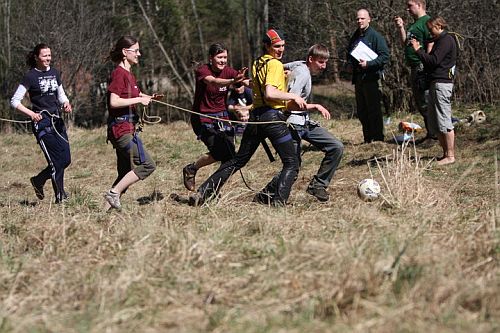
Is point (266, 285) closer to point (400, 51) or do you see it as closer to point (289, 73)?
point (289, 73)

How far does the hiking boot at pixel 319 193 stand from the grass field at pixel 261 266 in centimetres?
15

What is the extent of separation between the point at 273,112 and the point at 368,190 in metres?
1.11

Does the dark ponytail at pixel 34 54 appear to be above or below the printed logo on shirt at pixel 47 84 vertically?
above

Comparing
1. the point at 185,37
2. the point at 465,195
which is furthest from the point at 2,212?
the point at 185,37

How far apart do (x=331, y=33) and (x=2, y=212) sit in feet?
32.8

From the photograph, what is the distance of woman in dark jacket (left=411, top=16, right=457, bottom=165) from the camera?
8.56 metres

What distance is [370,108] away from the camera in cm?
1044

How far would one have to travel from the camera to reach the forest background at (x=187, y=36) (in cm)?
1395

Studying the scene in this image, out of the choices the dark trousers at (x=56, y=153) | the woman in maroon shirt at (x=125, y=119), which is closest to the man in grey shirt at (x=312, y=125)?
the woman in maroon shirt at (x=125, y=119)

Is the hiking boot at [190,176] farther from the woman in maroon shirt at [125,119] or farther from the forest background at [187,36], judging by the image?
the forest background at [187,36]

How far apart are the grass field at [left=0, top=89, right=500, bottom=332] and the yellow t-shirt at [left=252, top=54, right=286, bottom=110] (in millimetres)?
873

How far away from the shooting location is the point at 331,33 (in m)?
15.6

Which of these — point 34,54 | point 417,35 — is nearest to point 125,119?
point 34,54

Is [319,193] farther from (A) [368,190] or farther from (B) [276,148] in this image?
(B) [276,148]
